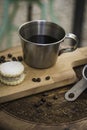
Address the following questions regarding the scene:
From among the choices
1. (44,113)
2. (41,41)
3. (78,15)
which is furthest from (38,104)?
(78,15)

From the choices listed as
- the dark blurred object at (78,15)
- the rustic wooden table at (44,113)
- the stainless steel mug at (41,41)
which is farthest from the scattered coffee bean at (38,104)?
the dark blurred object at (78,15)

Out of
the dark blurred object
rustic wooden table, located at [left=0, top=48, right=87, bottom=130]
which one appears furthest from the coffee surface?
the dark blurred object

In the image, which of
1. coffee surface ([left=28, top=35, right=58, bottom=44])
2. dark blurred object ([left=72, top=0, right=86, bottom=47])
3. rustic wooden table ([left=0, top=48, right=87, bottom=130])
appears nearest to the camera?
rustic wooden table ([left=0, top=48, right=87, bottom=130])

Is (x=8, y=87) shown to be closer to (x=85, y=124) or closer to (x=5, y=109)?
(x=5, y=109)

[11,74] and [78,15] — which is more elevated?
[11,74]

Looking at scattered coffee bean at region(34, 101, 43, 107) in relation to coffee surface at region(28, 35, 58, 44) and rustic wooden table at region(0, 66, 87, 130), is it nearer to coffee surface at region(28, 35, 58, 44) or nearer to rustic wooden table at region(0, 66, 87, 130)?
rustic wooden table at region(0, 66, 87, 130)

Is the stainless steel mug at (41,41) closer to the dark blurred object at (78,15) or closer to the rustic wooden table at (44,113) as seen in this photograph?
the rustic wooden table at (44,113)

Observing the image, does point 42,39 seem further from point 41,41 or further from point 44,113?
point 44,113
